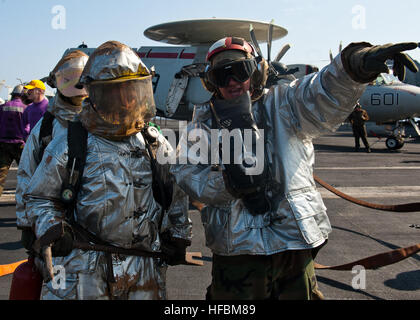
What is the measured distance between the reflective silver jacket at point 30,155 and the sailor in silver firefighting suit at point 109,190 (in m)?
0.57

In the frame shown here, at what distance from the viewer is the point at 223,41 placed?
2322 mm

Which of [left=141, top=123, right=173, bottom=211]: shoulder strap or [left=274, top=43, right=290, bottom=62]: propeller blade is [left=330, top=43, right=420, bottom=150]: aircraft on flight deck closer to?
[left=274, top=43, right=290, bottom=62]: propeller blade

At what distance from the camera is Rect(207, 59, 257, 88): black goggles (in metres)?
2.18

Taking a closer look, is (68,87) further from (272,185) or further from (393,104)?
(393,104)

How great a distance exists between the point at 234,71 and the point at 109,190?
90cm

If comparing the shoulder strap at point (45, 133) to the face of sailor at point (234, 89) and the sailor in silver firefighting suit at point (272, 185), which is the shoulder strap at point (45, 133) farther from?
the face of sailor at point (234, 89)

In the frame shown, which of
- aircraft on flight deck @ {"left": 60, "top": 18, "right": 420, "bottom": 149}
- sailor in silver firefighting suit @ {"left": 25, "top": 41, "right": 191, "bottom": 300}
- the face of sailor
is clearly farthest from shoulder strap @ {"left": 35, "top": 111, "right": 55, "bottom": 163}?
aircraft on flight deck @ {"left": 60, "top": 18, "right": 420, "bottom": 149}

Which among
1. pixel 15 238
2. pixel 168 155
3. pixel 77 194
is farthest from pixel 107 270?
pixel 15 238

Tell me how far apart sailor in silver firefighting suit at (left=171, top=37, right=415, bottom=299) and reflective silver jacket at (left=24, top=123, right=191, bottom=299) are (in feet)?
0.85

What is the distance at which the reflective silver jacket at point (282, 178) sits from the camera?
6.77 feet

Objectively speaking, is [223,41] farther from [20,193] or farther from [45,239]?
[20,193]

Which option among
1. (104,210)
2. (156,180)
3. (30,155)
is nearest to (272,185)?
(156,180)

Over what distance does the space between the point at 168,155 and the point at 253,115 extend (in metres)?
0.59

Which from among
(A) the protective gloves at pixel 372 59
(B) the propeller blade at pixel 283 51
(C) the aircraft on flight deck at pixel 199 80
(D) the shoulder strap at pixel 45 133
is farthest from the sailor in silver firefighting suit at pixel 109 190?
(C) the aircraft on flight deck at pixel 199 80
